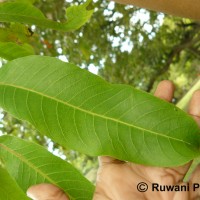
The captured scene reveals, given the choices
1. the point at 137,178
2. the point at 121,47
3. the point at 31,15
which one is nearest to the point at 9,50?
the point at 31,15

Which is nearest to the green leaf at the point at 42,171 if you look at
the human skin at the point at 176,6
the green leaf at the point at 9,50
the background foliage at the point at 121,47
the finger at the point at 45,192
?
the finger at the point at 45,192

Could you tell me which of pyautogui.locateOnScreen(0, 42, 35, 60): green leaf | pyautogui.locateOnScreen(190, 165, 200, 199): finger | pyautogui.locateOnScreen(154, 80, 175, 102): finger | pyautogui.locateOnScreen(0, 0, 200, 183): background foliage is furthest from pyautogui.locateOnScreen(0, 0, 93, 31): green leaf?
pyautogui.locateOnScreen(0, 0, 200, 183): background foliage

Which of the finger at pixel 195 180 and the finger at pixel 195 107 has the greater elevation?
the finger at pixel 195 107

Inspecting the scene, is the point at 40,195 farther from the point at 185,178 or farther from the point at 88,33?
the point at 88,33

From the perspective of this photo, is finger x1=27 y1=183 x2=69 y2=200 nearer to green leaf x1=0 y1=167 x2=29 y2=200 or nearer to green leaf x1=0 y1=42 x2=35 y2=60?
green leaf x1=0 y1=167 x2=29 y2=200

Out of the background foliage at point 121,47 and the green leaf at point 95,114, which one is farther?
the background foliage at point 121,47

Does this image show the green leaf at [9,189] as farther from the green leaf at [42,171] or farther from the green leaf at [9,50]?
the green leaf at [9,50]
